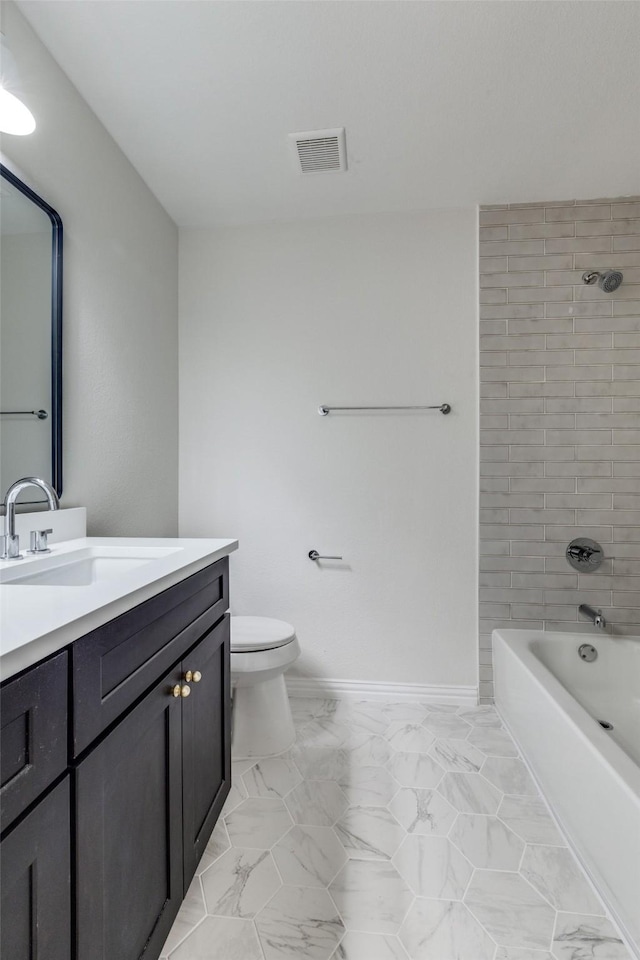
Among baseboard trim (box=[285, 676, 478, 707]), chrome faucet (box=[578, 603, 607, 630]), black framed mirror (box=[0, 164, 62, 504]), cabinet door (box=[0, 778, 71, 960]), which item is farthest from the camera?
baseboard trim (box=[285, 676, 478, 707])

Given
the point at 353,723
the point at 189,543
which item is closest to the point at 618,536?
the point at 353,723

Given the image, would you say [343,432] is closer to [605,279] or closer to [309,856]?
[605,279]

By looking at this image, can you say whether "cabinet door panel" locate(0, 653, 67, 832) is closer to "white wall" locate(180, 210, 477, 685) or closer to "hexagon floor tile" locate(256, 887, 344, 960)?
"hexagon floor tile" locate(256, 887, 344, 960)

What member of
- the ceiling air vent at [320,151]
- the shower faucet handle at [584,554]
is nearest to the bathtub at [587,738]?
the shower faucet handle at [584,554]

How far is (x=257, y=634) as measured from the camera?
73.8 inches

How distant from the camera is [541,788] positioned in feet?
5.34

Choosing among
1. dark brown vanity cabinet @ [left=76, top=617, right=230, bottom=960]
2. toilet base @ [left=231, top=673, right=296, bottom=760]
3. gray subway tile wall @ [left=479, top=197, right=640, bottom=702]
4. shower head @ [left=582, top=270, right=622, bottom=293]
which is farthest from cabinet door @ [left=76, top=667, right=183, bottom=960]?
shower head @ [left=582, top=270, right=622, bottom=293]

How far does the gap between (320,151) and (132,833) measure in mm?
2159

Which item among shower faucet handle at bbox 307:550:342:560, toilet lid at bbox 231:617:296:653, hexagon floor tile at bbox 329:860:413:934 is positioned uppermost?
shower faucet handle at bbox 307:550:342:560

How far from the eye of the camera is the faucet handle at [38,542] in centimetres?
129

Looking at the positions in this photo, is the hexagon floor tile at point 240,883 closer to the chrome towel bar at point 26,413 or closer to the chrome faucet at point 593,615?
the chrome towel bar at point 26,413

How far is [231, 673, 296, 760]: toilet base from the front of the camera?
1.83 meters

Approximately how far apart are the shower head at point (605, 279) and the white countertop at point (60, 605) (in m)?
2.03

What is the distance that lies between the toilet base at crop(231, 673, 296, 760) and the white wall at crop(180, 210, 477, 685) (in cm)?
50
